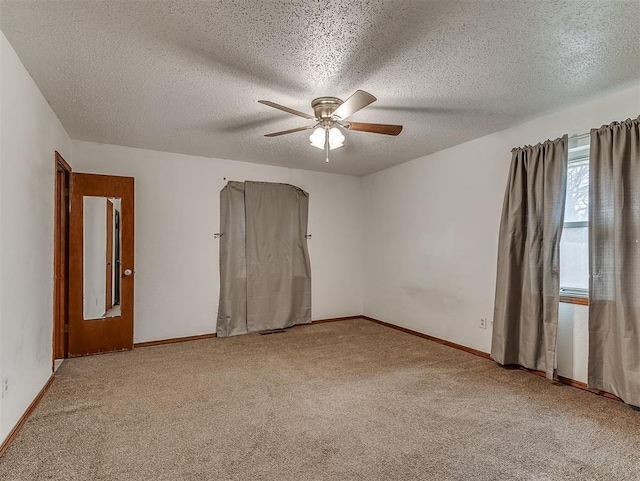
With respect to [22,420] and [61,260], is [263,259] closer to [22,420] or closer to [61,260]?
[61,260]

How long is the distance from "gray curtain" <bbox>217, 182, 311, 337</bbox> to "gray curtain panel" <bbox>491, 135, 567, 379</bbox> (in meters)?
2.73

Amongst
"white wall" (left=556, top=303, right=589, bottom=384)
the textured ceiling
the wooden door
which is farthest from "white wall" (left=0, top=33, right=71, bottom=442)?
"white wall" (left=556, top=303, right=589, bottom=384)

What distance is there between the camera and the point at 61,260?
3.69 metres

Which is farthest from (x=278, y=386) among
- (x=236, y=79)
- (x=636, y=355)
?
(x=636, y=355)

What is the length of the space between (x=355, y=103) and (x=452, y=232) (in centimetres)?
247

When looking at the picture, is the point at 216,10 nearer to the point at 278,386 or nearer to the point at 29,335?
the point at 29,335

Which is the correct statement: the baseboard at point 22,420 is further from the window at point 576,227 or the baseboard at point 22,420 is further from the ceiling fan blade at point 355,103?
the window at point 576,227

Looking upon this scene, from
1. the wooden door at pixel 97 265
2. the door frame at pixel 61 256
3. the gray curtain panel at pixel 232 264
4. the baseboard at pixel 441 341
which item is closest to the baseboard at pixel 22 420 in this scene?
the door frame at pixel 61 256

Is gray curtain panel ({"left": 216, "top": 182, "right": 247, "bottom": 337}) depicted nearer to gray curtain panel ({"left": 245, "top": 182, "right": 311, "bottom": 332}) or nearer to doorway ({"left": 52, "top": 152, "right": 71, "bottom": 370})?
gray curtain panel ({"left": 245, "top": 182, "right": 311, "bottom": 332})

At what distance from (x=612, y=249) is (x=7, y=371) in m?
4.20

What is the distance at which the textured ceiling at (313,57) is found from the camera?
6.04ft

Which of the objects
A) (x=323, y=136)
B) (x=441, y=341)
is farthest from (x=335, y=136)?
(x=441, y=341)

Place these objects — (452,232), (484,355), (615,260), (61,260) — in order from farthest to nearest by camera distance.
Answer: (452,232) < (484,355) < (61,260) < (615,260)

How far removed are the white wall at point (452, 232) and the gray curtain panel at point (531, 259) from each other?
0.17m
